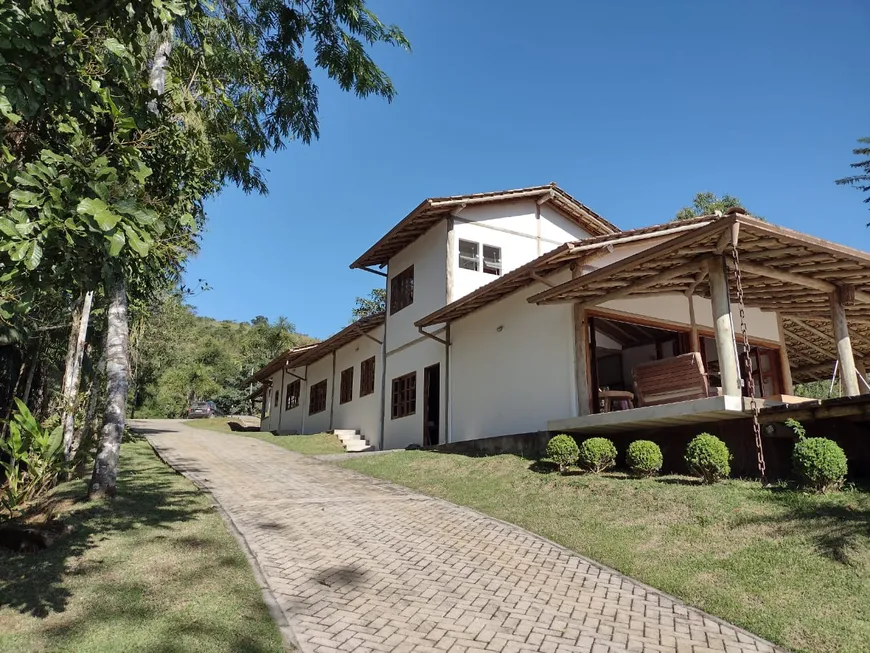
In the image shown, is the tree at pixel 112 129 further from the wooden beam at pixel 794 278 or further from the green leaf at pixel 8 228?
the wooden beam at pixel 794 278

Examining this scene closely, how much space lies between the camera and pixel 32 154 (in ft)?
14.5

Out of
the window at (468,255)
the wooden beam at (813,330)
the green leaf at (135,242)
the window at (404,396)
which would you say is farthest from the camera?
the window at (404,396)

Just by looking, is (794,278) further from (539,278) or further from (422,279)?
(422,279)

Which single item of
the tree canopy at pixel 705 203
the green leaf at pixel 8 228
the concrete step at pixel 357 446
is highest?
the tree canopy at pixel 705 203

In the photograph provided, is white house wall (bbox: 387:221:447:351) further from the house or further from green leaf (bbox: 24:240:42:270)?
green leaf (bbox: 24:240:42:270)

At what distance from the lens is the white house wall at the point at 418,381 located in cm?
1503

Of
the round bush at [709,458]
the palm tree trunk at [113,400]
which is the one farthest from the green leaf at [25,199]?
the round bush at [709,458]

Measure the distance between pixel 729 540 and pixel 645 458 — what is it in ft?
8.08

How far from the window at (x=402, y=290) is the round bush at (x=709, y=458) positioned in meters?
9.98

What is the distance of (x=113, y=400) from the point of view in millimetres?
7629

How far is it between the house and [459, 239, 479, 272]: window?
0.04 metres

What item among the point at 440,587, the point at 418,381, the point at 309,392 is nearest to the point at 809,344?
the point at 418,381

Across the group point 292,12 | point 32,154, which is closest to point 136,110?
point 32,154

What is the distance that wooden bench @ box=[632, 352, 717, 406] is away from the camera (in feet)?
27.9
